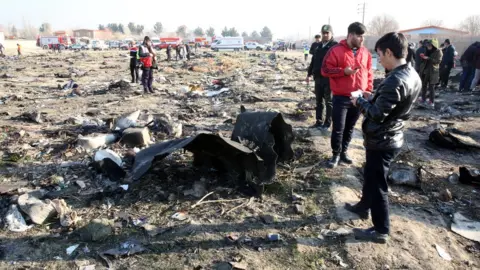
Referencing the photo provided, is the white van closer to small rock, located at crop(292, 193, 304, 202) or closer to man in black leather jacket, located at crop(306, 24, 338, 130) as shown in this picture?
man in black leather jacket, located at crop(306, 24, 338, 130)

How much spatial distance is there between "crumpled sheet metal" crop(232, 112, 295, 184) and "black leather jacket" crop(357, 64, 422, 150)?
1.19m

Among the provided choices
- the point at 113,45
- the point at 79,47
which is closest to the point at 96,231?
the point at 79,47

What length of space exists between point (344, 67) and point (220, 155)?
1.88 meters

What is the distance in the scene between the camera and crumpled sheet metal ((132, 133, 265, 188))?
3.38 m

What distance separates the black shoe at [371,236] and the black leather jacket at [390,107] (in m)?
0.78

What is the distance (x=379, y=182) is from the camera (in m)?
2.66

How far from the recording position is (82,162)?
4637mm

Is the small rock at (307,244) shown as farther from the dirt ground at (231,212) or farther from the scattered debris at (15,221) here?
the scattered debris at (15,221)

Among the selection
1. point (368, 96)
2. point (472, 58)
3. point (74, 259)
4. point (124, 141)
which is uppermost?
point (472, 58)

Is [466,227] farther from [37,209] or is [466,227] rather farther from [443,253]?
[37,209]

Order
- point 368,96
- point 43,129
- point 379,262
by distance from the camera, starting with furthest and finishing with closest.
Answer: point 43,129 < point 368,96 < point 379,262

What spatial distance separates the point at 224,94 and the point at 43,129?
5.12 m

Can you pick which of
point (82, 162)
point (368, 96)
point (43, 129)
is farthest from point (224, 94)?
point (368, 96)

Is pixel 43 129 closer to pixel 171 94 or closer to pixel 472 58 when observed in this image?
pixel 171 94
